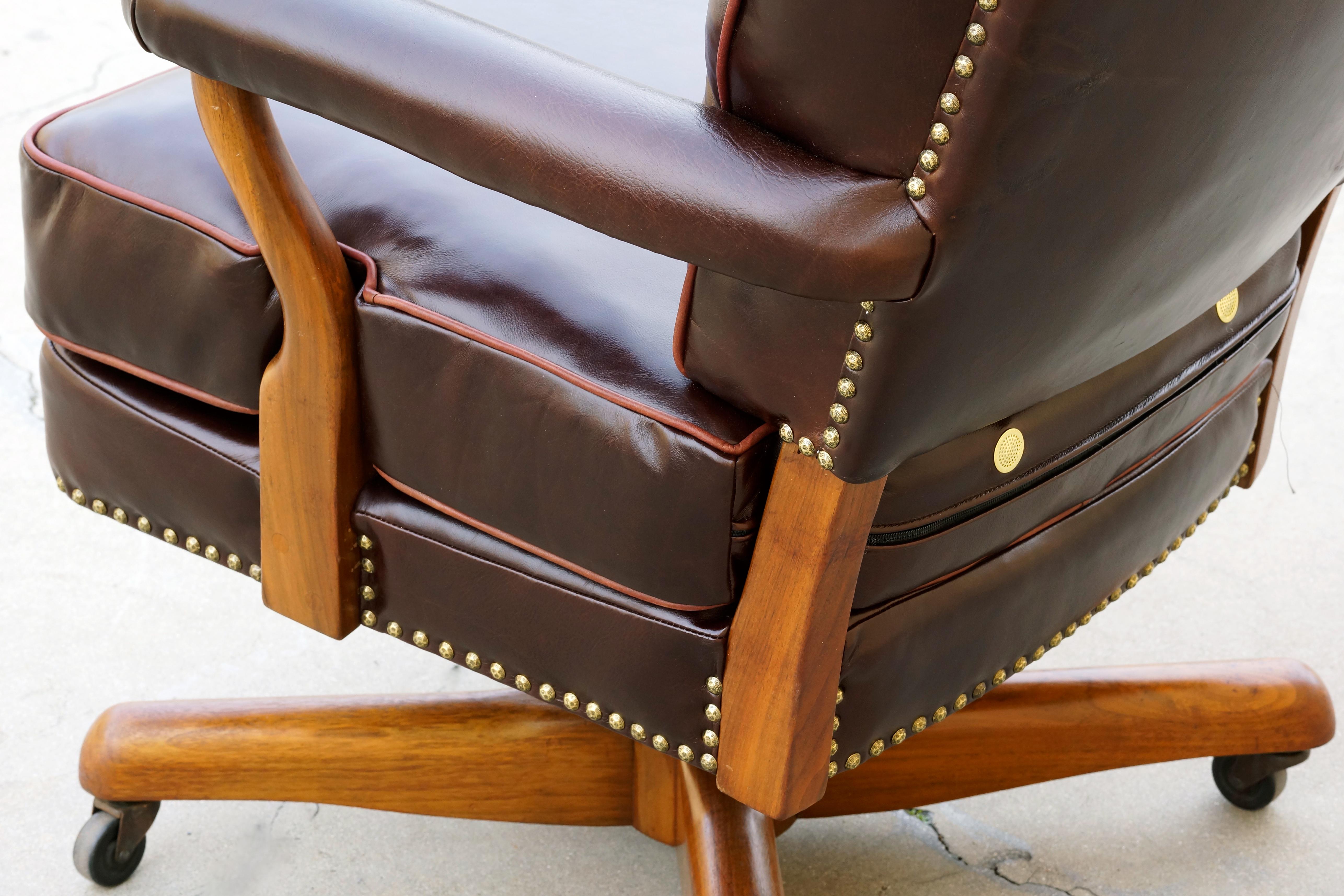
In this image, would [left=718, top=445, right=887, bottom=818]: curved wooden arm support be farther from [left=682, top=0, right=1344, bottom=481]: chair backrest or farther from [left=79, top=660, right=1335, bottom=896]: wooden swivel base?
[left=79, top=660, right=1335, bottom=896]: wooden swivel base

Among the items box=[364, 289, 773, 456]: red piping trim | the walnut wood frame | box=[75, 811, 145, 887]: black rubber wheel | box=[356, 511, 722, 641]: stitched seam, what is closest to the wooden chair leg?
the walnut wood frame

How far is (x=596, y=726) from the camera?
1.17 m

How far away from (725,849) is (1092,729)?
393 millimetres

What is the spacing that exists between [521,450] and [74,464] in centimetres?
43

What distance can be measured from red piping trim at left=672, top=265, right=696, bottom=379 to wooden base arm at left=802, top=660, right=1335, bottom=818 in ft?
1.69

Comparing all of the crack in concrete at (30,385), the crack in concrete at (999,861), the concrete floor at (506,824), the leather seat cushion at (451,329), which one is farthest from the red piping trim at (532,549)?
the crack in concrete at (30,385)

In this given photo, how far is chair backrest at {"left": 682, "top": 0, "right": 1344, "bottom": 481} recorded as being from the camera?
2.01 feet

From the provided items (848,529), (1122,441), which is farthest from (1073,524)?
(848,529)

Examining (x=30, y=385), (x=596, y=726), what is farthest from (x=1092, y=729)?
(x=30, y=385)

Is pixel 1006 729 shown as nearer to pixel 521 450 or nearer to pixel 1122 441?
pixel 1122 441

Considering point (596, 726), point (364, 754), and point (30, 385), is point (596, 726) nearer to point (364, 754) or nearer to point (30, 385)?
point (364, 754)

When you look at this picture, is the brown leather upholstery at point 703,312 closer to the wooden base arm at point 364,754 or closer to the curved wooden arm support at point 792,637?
the curved wooden arm support at point 792,637

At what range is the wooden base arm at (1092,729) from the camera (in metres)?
1.20

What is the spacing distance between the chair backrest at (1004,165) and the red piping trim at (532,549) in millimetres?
141
